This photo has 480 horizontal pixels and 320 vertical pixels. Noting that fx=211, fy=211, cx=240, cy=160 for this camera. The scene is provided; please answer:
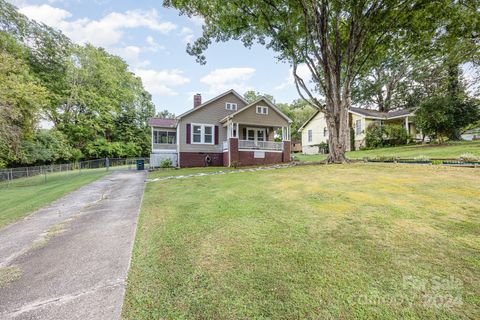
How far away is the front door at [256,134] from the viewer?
62.9ft

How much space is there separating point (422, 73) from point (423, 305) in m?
31.3

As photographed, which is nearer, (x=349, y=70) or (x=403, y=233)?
(x=403, y=233)

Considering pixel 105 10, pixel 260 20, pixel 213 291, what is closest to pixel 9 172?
pixel 105 10

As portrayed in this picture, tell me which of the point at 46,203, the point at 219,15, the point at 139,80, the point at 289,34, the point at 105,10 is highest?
the point at 139,80

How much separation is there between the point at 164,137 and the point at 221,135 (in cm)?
535

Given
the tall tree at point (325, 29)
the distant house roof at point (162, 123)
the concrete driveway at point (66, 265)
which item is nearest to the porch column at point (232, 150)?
the distant house roof at point (162, 123)

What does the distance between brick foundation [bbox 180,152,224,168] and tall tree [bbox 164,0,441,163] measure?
7.04 meters

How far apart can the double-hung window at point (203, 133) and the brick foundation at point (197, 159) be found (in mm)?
1031

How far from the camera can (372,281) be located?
1962 millimetres

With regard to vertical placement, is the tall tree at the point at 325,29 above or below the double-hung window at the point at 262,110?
above

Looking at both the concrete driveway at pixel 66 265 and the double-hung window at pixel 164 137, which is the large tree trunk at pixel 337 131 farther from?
the double-hung window at pixel 164 137

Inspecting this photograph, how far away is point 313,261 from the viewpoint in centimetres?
233

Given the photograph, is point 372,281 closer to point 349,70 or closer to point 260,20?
point 349,70

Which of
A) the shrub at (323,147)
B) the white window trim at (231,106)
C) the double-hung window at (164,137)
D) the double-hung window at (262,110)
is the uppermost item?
the white window trim at (231,106)
